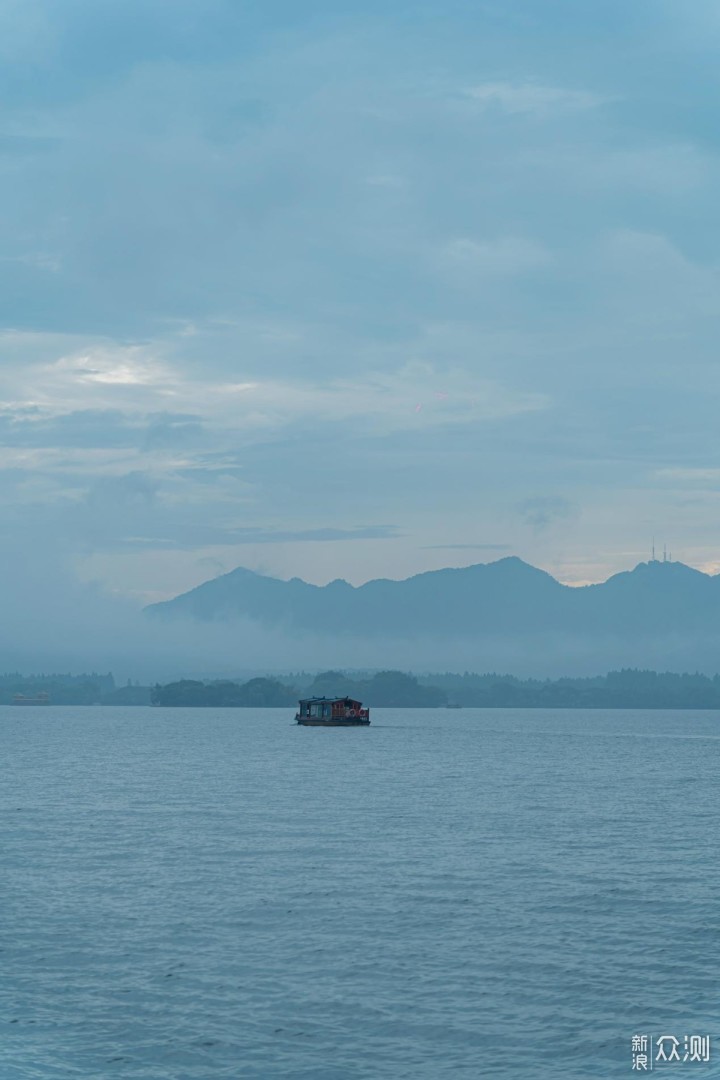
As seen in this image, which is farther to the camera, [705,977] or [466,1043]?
[705,977]

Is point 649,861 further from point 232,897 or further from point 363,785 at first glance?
point 363,785

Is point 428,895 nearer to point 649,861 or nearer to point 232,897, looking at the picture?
point 232,897

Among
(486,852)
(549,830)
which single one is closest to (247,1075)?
(486,852)

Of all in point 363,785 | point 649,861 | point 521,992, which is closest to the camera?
point 521,992

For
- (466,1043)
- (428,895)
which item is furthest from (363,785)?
(466,1043)

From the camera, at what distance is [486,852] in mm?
70375

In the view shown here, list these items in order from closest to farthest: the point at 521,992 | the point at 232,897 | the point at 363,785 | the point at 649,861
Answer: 1. the point at 521,992
2. the point at 232,897
3. the point at 649,861
4. the point at 363,785

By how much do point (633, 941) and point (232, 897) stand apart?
61.8 ft

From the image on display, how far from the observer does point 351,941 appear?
46688mm

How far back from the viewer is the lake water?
3412cm

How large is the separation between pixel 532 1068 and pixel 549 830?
50676 mm

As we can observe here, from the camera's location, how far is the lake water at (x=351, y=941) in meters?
34.1

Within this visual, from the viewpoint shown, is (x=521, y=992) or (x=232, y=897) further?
(x=232, y=897)

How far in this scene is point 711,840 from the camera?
78.3 metres
